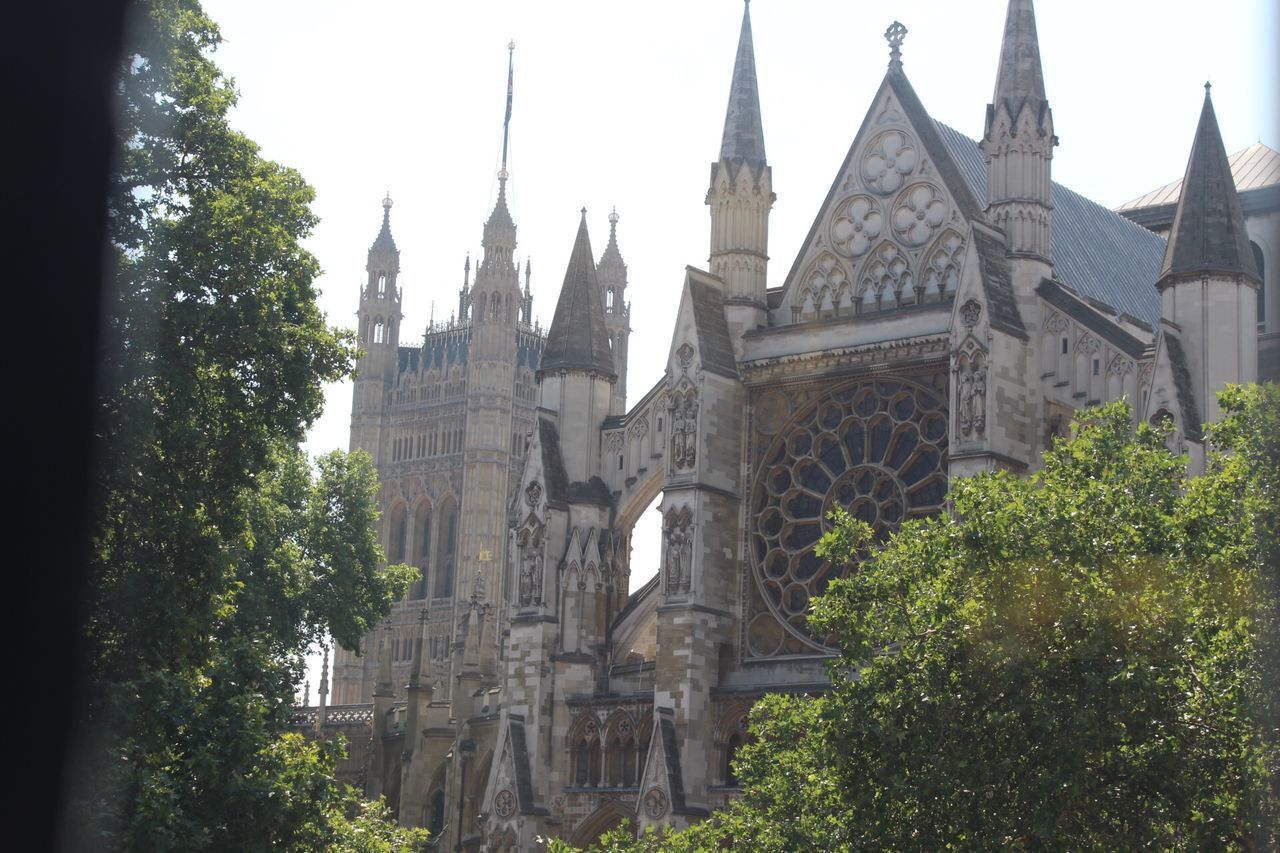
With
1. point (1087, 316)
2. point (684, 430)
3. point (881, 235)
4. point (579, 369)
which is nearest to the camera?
point (1087, 316)

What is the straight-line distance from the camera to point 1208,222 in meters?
35.0

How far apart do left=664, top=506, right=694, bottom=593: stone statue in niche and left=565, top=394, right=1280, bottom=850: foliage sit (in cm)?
1183

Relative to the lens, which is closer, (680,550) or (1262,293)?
(680,550)

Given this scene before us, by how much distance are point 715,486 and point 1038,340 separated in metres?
6.97

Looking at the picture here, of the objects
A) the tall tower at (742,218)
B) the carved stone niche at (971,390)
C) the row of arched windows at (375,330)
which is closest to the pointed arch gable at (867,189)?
the tall tower at (742,218)

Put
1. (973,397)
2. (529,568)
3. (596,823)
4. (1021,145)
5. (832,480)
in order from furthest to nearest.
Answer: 1. (529,568)
2. (596,823)
3. (832,480)
4. (1021,145)
5. (973,397)

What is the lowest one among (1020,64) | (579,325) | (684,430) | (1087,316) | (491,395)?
(684,430)

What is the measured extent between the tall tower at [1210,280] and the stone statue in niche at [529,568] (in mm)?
13889

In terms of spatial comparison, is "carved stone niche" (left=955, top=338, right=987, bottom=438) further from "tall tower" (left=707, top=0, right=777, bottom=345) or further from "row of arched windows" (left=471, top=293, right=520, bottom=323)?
"row of arched windows" (left=471, top=293, right=520, bottom=323)

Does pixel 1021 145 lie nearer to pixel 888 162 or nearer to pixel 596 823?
pixel 888 162

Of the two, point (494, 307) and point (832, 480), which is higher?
point (494, 307)

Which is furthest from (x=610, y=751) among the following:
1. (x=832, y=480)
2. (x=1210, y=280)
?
(x=1210, y=280)

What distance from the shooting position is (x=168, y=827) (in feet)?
84.0

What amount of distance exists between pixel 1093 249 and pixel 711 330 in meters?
10.0
